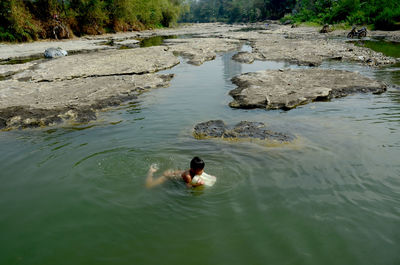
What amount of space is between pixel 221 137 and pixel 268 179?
5.75 feet

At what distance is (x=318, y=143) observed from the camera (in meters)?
5.34

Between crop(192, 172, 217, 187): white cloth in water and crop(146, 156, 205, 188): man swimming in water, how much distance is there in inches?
1.8

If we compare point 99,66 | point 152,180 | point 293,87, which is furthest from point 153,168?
point 99,66

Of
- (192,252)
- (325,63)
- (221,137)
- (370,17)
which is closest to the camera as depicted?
(192,252)

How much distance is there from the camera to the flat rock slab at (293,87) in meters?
7.70

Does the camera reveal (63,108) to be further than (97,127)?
Yes

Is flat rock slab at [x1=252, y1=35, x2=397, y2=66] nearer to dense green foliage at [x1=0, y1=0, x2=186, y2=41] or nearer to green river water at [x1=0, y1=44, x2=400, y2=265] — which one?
green river water at [x1=0, y1=44, x2=400, y2=265]

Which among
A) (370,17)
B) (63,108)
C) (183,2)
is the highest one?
(183,2)

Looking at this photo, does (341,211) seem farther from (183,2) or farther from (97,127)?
(183,2)

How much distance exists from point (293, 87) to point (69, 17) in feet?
99.0

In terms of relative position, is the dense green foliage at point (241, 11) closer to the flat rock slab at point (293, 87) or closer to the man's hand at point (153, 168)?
the flat rock slab at point (293, 87)

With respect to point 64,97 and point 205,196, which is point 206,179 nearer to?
point 205,196

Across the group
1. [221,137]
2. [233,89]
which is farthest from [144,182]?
[233,89]

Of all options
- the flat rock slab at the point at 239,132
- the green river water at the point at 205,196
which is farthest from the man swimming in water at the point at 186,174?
the flat rock slab at the point at 239,132
